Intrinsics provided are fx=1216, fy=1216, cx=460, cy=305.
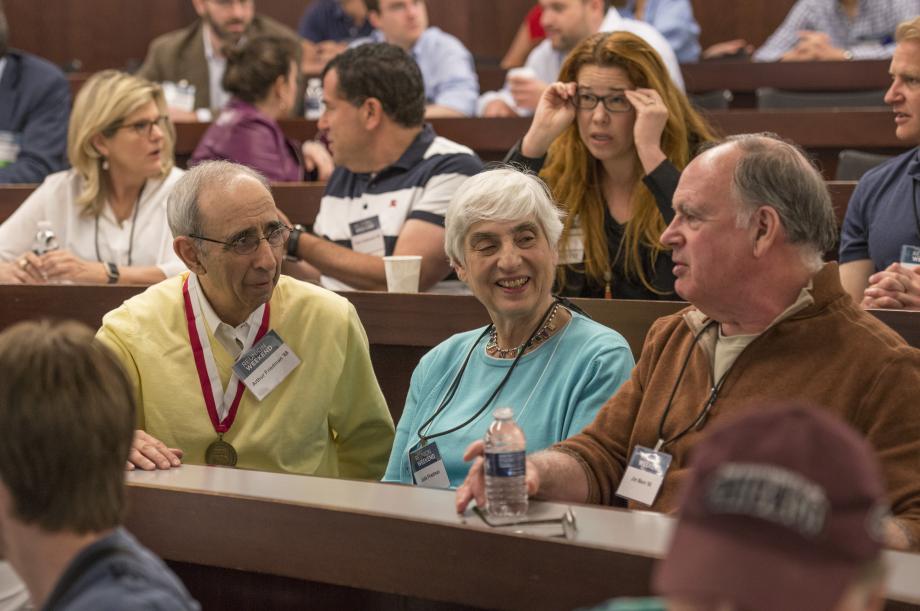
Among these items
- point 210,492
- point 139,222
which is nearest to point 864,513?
point 210,492

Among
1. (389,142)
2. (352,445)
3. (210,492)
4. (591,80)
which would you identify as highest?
(591,80)

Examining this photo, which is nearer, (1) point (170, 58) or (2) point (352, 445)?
(2) point (352, 445)

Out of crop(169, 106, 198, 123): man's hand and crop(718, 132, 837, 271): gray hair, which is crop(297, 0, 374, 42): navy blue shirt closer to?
crop(169, 106, 198, 123): man's hand

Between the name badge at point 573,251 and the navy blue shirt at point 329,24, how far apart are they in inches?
149

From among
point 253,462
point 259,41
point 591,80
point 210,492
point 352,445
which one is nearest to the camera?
point 210,492

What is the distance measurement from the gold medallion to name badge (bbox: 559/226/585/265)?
98 centimetres

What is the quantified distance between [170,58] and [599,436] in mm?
4269

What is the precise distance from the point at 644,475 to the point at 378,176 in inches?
73.0

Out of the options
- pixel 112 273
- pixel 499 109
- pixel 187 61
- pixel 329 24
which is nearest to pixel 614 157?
pixel 112 273

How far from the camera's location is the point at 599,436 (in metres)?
2.03

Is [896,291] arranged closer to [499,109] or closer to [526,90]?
[526,90]

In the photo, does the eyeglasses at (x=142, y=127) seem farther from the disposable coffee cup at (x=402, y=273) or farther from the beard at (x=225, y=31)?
the beard at (x=225, y=31)

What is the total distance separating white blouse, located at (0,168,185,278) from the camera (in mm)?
3684

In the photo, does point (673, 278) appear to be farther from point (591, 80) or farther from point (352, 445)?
point (352, 445)
